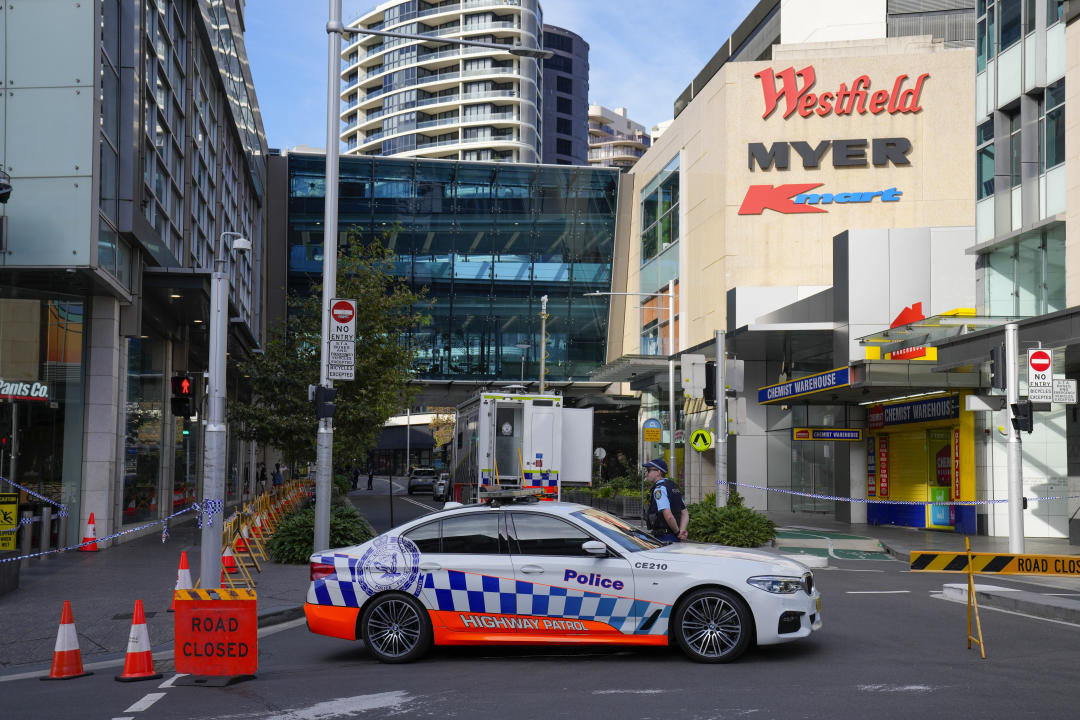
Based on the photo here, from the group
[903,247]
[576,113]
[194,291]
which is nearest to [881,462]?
[903,247]

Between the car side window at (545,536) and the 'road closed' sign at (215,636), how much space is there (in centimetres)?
241

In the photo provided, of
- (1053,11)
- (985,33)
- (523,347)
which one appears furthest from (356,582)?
(523,347)

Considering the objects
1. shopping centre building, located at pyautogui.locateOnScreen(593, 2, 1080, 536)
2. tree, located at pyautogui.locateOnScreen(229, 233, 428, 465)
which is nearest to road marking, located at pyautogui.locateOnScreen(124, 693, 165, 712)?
shopping centre building, located at pyautogui.locateOnScreen(593, 2, 1080, 536)

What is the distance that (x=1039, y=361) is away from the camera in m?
19.1

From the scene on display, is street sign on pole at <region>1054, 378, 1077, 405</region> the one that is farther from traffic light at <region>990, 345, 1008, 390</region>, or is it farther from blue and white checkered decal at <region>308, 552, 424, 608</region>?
blue and white checkered decal at <region>308, 552, 424, 608</region>

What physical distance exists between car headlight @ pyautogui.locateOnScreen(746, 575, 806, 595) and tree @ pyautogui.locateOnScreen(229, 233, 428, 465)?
55.1ft

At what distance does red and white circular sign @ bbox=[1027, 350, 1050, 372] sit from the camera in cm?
1903

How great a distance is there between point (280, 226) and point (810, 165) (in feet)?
94.9

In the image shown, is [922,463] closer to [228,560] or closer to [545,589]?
[228,560]

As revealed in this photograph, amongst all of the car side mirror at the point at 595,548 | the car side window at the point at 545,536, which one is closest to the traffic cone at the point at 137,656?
the car side window at the point at 545,536

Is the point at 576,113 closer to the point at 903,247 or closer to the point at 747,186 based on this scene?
the point at 747,186

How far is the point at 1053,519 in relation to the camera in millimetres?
25156

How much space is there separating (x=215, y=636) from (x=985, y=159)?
2184cm

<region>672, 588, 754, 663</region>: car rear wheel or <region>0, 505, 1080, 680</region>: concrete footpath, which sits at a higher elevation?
<region>672, 588, 754, 663</region>: car rear wheel
